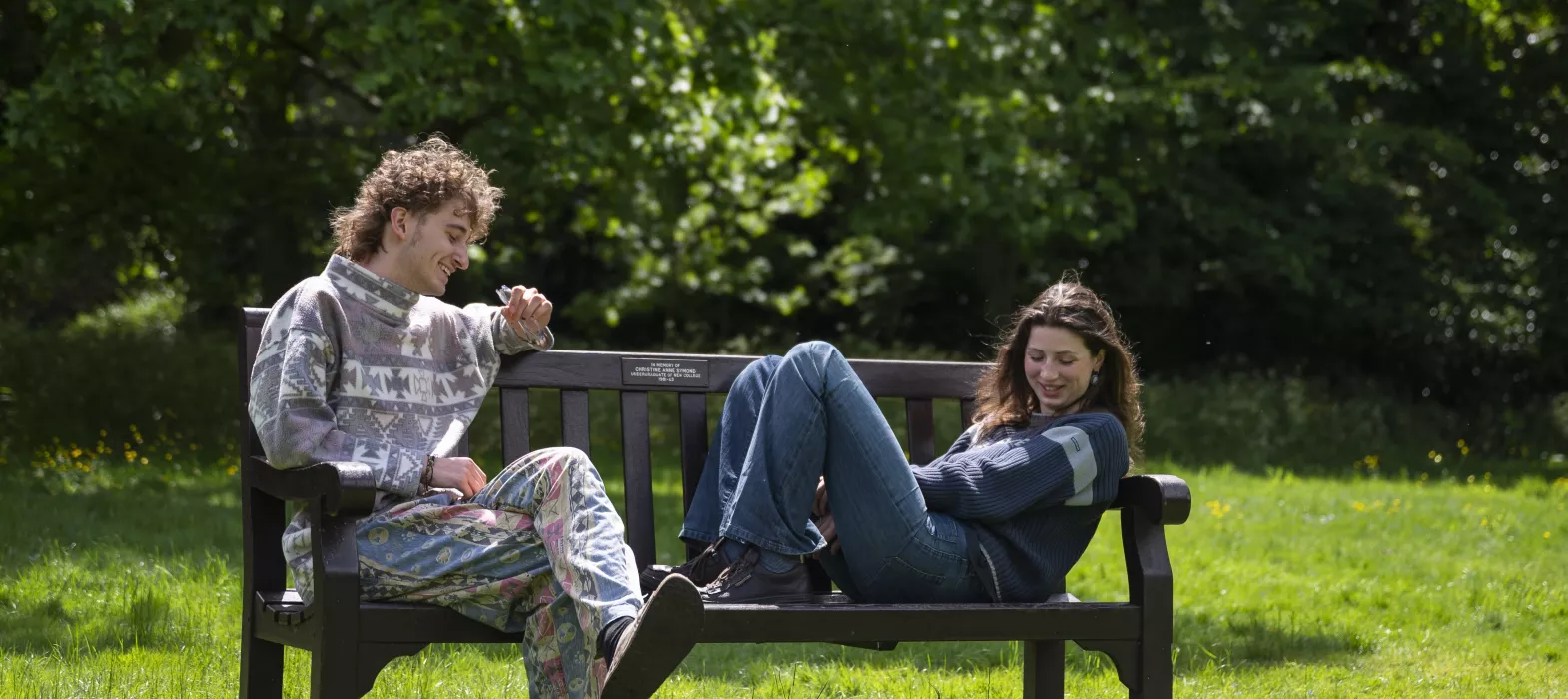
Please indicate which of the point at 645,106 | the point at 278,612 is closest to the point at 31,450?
the point at 645,106

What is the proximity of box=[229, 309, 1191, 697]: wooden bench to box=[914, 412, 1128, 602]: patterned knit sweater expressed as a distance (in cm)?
12

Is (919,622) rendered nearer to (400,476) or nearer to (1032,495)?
(1032,495)

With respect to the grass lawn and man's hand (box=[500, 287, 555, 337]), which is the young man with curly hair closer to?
man's hand (box=[500, 287, 555, 337])

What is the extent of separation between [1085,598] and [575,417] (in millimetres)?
3342

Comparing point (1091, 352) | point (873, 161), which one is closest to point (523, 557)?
point (1091, 352)

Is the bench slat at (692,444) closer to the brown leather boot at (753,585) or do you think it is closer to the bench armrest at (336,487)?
the brown leather boot at (753,585)

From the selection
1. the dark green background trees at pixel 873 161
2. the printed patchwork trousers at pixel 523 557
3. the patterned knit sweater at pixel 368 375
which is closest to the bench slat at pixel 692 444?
the patterned knit sweater at pixel 368 375

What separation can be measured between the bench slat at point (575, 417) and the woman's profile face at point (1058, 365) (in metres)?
1.13

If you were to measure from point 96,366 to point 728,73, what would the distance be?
518 centimetres

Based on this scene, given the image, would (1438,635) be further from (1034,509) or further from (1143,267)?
(1143,267)

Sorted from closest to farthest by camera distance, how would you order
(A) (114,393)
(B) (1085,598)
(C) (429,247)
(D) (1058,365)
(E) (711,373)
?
(C) (429,247) → (D) (1058,365) → (E) (711,373) → (B) (1085,598) → (A) (114,393)

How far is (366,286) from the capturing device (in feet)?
11.2

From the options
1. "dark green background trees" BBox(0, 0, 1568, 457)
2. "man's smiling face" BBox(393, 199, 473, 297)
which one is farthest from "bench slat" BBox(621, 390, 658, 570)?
"dark green background trees" BBox(0, 0, 1568, 457)

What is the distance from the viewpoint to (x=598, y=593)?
121 inches
